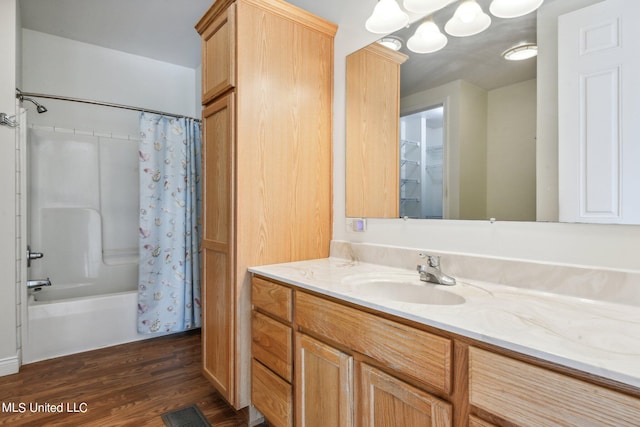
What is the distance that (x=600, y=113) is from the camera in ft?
3.32

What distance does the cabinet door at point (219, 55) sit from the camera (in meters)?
1.60

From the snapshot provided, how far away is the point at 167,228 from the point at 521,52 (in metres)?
2.61

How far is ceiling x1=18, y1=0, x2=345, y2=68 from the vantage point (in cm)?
242

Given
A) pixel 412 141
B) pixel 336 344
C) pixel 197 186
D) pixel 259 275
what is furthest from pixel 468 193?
pixel 197 186

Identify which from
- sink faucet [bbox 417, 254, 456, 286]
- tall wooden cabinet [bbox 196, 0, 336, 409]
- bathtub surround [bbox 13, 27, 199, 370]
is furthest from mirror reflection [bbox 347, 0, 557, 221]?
bathtub surround [bbox 13, 27, 199, 370]

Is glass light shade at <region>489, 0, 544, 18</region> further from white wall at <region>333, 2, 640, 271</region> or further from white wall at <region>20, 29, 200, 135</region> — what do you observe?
white wall at <region>20, 29, 200, 135</region>

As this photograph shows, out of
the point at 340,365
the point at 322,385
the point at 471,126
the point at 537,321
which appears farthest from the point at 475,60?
the point at 322,385

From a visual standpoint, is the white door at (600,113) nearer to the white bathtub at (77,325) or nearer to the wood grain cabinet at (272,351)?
the wood grain cabinet at (272,351)

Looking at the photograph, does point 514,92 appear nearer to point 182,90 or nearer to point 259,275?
point 259,275

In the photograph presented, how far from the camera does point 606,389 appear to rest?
586 mm

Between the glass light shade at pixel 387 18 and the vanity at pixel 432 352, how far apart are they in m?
1.14

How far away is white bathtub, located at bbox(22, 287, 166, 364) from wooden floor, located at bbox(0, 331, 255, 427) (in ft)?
0.24

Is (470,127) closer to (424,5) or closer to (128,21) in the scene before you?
(424,5)

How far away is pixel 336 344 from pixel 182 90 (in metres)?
3.33
